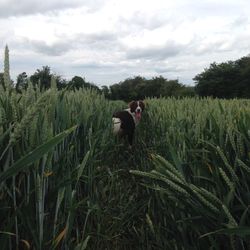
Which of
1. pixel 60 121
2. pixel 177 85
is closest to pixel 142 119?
pixel 60 121

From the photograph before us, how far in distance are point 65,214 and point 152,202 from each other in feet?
7.10

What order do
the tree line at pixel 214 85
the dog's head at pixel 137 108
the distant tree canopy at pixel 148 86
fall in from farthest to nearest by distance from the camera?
1. the distant tree canopy at pixel 148 86
2. the tree line at pixel 214 85
3. the dog's head at pixel 137 108

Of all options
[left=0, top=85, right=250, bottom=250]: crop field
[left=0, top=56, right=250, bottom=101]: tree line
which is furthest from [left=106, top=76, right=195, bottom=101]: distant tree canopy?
[left=0, top=85, right=250, bottom=250]: crop field

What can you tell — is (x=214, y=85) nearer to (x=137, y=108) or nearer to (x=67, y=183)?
(x=137, y=108)

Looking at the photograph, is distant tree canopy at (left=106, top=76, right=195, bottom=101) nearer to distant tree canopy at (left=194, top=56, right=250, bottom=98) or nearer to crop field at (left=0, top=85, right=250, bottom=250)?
distant tree canopy at (left=194, top=56, right=250, bottom=98)

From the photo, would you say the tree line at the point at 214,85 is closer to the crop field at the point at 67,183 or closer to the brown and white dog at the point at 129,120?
the brown and white dog at the point at 129,120

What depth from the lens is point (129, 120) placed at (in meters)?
9.73

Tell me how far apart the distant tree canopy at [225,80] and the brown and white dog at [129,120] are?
2928cm

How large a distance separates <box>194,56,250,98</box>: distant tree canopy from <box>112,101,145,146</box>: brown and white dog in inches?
1153

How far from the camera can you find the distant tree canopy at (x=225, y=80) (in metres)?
38.9

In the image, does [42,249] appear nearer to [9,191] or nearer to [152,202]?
[9,191]

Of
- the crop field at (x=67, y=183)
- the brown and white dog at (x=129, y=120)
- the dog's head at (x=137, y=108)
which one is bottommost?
the brown and white dog at (x=129, y=120)

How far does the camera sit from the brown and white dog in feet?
31.2

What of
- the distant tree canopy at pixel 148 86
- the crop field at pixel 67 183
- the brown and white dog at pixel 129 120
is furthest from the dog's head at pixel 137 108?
the distant tree canopy at pixel 148 86
